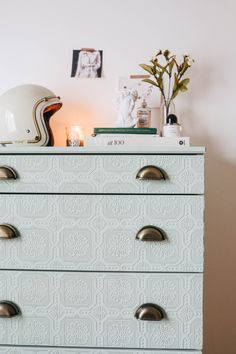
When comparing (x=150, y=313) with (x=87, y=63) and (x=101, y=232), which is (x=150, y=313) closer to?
(x=101, y=232)

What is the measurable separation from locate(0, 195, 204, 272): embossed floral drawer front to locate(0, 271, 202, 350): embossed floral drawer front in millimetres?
42

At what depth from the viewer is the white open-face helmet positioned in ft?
4.51

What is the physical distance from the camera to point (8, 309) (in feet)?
4.03

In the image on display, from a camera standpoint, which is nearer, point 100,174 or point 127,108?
point 100,174

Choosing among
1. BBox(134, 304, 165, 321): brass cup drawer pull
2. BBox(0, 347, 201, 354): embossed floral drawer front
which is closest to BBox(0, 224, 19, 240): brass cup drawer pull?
BBox(0, 347, 201, 354): embossed floral drawer front

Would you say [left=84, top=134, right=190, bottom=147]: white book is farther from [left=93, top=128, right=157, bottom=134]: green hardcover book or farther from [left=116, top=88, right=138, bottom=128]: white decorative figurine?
[left=116, top=88, right=138, bottom=128]: white decorative figurine

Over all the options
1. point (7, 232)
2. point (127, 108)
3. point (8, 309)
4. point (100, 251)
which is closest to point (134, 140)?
point (127, 108)

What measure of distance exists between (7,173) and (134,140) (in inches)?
18.1

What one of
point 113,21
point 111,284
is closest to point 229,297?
point 111,284

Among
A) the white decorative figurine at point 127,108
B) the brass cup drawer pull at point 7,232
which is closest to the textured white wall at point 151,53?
the white decorative figurine at point 127,108

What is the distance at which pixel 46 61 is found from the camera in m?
1.73

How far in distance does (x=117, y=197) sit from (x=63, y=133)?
2.08ft

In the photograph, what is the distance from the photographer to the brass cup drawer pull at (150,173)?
3.92 feet

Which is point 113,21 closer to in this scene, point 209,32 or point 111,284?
point 209,32
